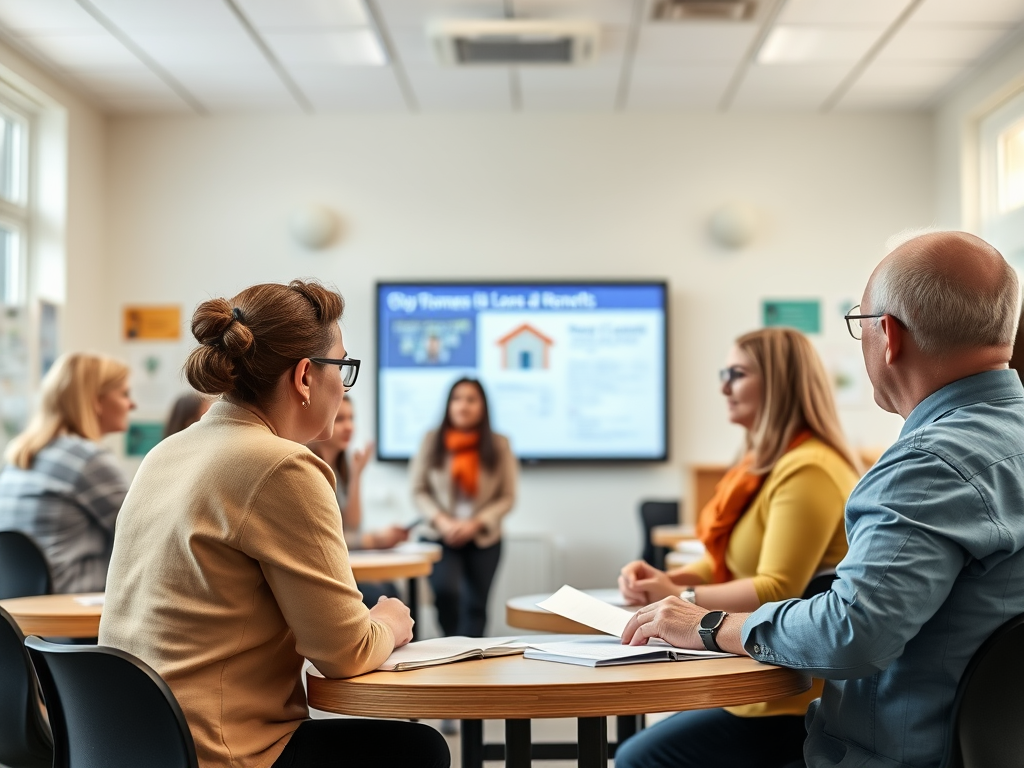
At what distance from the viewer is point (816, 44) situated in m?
4.85

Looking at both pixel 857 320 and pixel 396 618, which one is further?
pixel 396 618

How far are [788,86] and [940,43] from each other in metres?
0.84

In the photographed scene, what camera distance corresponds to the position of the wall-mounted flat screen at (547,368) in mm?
5805

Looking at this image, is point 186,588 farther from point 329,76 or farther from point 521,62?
point 329,76

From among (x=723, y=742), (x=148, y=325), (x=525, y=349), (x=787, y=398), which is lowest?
(x=723, y=742)

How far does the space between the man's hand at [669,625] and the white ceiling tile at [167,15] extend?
368cm

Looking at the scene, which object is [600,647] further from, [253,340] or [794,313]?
[794,313]

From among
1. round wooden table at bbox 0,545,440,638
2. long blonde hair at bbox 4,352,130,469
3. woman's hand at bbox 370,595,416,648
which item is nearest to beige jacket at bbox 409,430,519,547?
round wooden table at bbox 0,545,440,638

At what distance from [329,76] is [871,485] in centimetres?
456

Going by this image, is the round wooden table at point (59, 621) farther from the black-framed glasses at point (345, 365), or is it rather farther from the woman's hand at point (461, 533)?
the woman's hand at point (461, 533)

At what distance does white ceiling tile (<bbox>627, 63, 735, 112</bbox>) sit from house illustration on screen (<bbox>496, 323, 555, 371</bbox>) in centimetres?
146

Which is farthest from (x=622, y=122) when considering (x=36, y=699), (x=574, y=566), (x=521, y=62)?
(x=36, y=699)

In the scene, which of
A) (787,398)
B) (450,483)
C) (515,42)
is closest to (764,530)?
(787,398)

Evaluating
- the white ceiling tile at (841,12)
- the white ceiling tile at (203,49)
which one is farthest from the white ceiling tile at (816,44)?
the white ceiling tile at (203,49)
